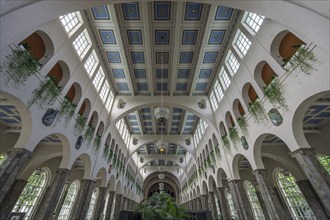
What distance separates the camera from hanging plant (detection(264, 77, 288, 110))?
7380 mm

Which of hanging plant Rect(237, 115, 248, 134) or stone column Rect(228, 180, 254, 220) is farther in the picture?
hanging plant Rect(237, 115, 248, 134)

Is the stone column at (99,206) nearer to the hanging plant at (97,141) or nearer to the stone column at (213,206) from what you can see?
the hanging plant at (97,141)

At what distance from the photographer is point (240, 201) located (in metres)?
10.9

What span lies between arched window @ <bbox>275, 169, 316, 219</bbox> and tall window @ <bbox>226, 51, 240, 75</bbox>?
1036 centimetres

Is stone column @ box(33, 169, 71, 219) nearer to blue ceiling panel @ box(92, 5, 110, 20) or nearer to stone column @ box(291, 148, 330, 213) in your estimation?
blue ceiling panel @ box(92, 5, 110, 20)

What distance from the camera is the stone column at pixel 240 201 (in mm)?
10164

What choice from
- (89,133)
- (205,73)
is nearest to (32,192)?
(89,133)

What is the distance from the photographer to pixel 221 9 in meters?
9.93

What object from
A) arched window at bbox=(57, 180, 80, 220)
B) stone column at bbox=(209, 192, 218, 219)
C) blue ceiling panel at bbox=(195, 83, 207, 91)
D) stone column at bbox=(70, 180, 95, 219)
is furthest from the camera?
stone column at bbox=(209, 192, 218, 219)

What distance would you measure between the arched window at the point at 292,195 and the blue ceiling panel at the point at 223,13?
13.8 meters

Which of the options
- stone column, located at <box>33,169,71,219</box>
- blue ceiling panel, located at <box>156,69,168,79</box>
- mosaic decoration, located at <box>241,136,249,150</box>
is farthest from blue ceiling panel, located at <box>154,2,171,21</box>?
stone column, located at <box>33,169,71,219</box>

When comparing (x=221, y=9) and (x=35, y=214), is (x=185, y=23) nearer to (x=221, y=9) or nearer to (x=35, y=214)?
(x=221, y=9)

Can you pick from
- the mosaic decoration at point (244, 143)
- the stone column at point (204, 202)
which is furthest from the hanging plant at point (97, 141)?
the stone column at point (204, 202)

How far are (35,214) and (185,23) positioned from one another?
63.3 ft
